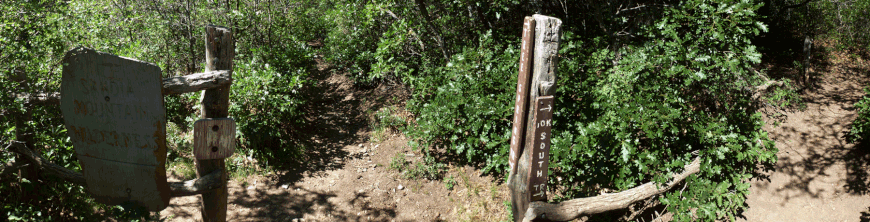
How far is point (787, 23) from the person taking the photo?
9453 millimetres

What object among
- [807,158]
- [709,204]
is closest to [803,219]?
[807,158]

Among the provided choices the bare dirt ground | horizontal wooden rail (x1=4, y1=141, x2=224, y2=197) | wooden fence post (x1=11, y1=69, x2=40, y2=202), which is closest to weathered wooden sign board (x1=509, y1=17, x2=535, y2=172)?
horizontal wooden rail (x1=4, y1=141, x2=224, y2=197)

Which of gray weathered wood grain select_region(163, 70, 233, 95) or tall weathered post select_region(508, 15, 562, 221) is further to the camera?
tall weathered post select_region(508, 15, 562, 221)

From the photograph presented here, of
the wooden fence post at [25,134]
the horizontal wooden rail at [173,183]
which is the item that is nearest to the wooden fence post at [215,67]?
the horizontal wooden rail at [173,183]

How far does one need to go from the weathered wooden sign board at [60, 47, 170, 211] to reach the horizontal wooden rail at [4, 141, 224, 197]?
0.90 feet

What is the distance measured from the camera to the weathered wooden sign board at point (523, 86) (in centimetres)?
286

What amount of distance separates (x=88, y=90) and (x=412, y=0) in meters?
5.73

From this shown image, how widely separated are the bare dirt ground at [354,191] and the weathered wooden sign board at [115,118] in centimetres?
242

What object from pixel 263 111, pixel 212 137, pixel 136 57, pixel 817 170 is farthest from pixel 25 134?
pixel 817 170

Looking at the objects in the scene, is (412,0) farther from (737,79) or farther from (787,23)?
(787,23)

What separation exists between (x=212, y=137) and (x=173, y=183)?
0.48 metres

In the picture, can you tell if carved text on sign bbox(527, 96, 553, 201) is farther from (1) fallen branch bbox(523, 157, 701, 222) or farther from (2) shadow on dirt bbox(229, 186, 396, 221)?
(2) shadow on dirt bbox(229, 186, 396, 221)

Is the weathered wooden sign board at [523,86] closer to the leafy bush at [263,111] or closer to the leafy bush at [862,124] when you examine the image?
the leafy bush at [263,111]

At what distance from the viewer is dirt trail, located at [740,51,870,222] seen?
5.92 metres
